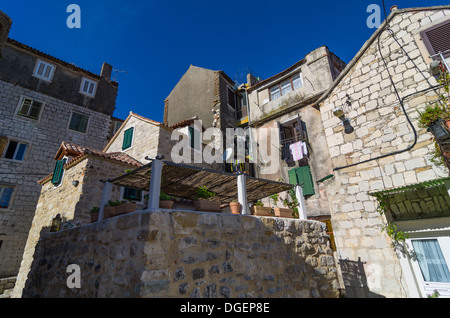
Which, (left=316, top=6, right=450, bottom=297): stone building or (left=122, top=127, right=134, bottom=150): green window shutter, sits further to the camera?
(left=122, top=127, right=134, bottom=150): green window shutter

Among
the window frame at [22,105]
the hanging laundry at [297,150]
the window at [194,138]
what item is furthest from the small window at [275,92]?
the window frame at [22,105]

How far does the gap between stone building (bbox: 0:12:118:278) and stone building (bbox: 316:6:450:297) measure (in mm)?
16921

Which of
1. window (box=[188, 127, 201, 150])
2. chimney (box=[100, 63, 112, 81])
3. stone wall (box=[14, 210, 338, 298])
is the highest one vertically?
chimney (box=[100, 63, 112, 81])

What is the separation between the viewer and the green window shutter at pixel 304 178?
10.9 metres

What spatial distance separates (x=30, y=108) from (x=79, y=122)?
9.68 ft

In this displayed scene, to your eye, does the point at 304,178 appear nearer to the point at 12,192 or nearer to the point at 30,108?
the point at 12,192

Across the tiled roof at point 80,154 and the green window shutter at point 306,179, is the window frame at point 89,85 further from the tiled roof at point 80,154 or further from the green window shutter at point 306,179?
the green window shutter at point 306,179

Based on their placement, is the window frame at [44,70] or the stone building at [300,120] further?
the window frame at [44,70]

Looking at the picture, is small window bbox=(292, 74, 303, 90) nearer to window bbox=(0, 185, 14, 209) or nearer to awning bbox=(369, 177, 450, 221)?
awning bbox=(369, 177, 450, 221)

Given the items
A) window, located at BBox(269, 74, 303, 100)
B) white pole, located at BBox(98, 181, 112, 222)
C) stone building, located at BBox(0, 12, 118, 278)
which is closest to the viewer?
white pole, located at BBox(98, 181, 112, 222)

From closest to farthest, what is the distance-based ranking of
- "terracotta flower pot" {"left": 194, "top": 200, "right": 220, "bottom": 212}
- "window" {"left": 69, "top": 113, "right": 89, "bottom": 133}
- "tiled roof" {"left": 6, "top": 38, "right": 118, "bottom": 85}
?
1. "terracotta flower pot" {"left": 194, "top": 200, "right": 220, "bottom": 212}
2. "tiled roof" {"left": 6, "top": 38, "right": 118, "bottom": 85}
3. "window" {"left": 69, "top": 113, "right": 89, "bottom": 133}

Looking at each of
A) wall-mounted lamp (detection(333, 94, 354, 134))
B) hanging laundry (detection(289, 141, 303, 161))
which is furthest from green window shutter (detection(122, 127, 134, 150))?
wall-mounted lamp (detection(333, 94, 354, 134))

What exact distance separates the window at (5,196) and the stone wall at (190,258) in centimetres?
1019

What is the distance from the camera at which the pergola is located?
411 centimetres
